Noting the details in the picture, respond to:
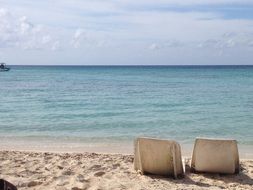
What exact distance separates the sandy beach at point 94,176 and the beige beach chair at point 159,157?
0.13 meters

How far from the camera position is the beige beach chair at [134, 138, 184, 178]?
711 cm

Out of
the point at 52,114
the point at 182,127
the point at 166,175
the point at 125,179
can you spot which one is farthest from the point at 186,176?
the point at 52,114

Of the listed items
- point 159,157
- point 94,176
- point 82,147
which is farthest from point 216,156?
point 82,147

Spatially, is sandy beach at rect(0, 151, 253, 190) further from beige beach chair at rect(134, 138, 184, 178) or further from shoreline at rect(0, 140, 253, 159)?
shoreline at rect(0, 140, 253, 159)

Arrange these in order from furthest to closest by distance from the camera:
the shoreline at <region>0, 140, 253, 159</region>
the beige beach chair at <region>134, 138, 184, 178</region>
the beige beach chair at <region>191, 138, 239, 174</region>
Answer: the shoreline at <region>0, 140, 253, 159</region>
the beige beach chair at <region>191, 138, 239, 174</region>
the beige beach chair at <region>134, 138, 184, 178</region>

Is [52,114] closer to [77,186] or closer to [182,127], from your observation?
[182,127]

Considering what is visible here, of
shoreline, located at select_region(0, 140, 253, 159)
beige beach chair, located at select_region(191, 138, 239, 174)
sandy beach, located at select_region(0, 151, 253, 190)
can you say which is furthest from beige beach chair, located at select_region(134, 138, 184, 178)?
shoreline, located at select_region(0, 140, 253, 159)

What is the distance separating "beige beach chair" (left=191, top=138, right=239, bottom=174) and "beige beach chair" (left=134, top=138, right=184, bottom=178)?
0.34 meters

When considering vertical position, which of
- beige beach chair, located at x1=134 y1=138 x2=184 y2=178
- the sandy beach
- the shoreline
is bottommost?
the shoreline

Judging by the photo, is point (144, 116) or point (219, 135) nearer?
point (219, 135)

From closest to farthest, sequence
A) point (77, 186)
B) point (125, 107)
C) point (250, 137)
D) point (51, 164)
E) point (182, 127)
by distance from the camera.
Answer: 1. point (77, 186)
2. point (51, 164)
3. point (250, 137)
4. point (182, 127)
5. point (125, 107)

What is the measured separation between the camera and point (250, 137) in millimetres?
12586

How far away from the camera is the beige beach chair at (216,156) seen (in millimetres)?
7332

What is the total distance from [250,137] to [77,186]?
719cm
